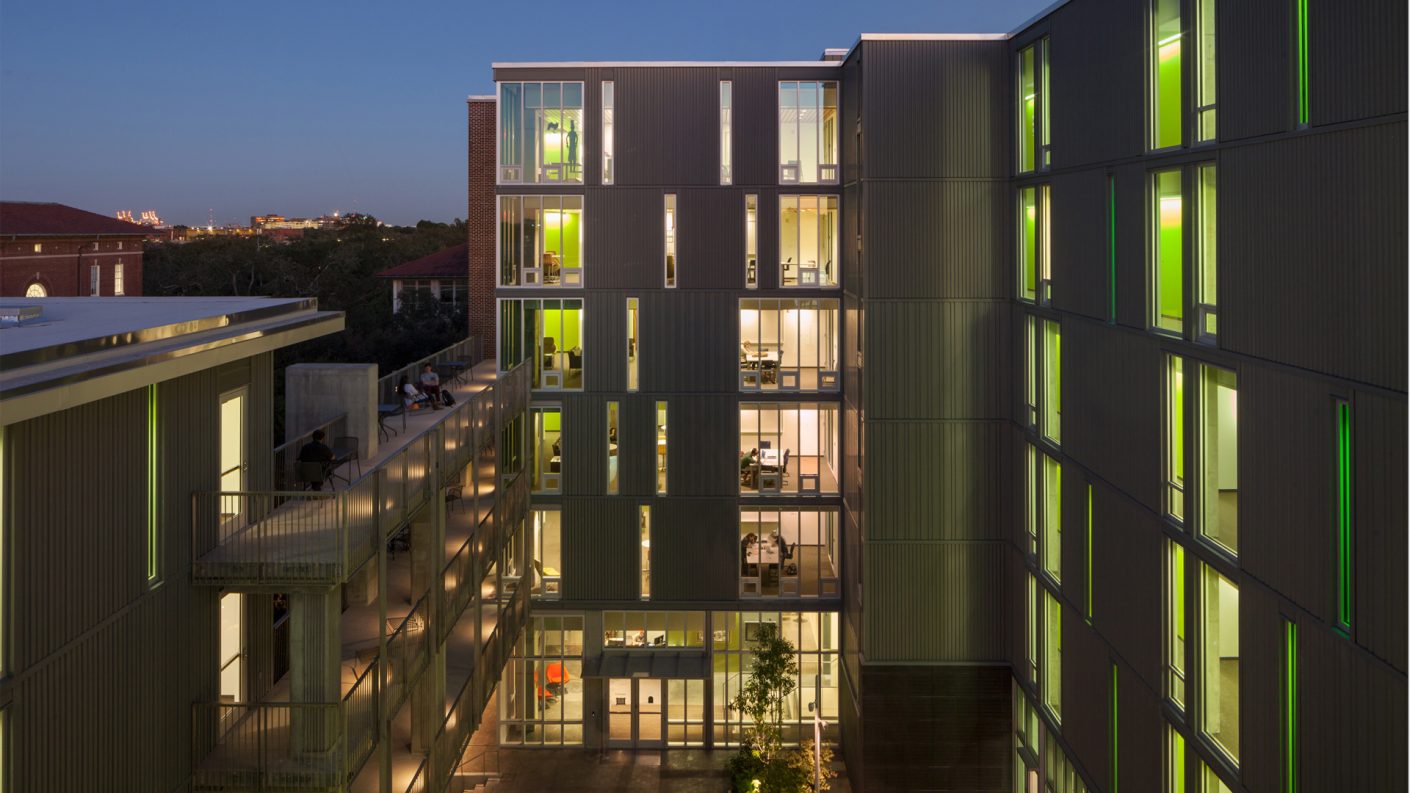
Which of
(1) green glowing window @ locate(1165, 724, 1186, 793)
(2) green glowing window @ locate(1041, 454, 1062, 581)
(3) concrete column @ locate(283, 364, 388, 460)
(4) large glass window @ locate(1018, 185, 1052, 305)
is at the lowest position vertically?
(1) green glowing window @ locate(1165, 724, 1186, 793)

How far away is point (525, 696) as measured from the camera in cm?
2622

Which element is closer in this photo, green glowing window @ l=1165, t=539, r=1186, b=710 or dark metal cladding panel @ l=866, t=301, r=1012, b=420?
green glowing window @ l=1165, t=539, r=1186, b=710

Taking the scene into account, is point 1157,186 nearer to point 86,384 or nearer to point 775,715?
point 86,384

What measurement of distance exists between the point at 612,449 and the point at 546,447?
1485mm

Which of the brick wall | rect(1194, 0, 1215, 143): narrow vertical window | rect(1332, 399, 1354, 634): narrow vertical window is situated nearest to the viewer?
rect(1332, 399, 1354, 634): narrow vertical window

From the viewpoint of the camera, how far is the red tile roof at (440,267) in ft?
137

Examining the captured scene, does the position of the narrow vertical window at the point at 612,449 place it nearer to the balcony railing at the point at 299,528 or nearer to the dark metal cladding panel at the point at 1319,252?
the balcony railing at the point at 299,528

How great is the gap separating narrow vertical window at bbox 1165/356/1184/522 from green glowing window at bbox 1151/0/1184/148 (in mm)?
2782

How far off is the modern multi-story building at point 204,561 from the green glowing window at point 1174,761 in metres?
9.43

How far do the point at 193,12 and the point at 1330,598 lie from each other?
7265 centimetres

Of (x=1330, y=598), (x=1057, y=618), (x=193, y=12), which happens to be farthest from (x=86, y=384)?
(x=193, y=12)

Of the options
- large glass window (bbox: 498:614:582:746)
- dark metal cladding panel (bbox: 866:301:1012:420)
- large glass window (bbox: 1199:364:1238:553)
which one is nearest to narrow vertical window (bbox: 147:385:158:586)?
large glass window (bbox: 1199:364:1238:553)

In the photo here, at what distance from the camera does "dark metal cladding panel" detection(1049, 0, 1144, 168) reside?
14.9 m

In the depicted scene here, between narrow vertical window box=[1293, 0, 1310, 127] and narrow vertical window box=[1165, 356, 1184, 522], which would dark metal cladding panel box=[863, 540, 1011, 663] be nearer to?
narrow vertical window box=[1165, 356, 1184, 522]
